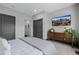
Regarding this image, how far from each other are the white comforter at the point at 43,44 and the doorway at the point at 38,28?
0.09 meters

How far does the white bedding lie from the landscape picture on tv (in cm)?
66

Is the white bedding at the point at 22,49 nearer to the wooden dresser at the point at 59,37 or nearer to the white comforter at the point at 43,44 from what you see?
the white comforter at the point at 43,44

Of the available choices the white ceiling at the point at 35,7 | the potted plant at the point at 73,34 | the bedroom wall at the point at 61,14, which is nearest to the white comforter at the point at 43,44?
the bedroom wall at the point at 61,14

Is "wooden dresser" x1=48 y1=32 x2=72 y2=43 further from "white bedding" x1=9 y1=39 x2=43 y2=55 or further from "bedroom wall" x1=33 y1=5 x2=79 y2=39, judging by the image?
"white bedding" x1=9 y1=39 x2=43 y2=55

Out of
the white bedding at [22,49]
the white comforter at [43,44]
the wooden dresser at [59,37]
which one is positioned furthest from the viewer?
the wooden dresser at [59,37]

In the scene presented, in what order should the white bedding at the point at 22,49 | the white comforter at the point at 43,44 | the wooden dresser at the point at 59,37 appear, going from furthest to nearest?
the wooden dresser at the point at 59,37, the white comforter at the point at 43,44, the white bedding at the point at 22,49

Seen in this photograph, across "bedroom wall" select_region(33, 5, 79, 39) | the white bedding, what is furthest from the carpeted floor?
the white bedding

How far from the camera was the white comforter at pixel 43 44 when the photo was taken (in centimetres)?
162

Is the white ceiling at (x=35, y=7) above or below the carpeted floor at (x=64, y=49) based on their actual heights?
above

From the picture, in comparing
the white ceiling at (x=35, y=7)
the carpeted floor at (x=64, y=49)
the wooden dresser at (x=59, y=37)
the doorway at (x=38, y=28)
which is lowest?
the carpeted floor at (x=64, y=49)

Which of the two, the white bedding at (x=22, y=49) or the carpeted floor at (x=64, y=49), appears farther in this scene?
the carpeted floor at (x=64, y=49)

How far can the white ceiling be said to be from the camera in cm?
164

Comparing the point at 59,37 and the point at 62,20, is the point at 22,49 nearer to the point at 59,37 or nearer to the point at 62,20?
the point at 59,37
